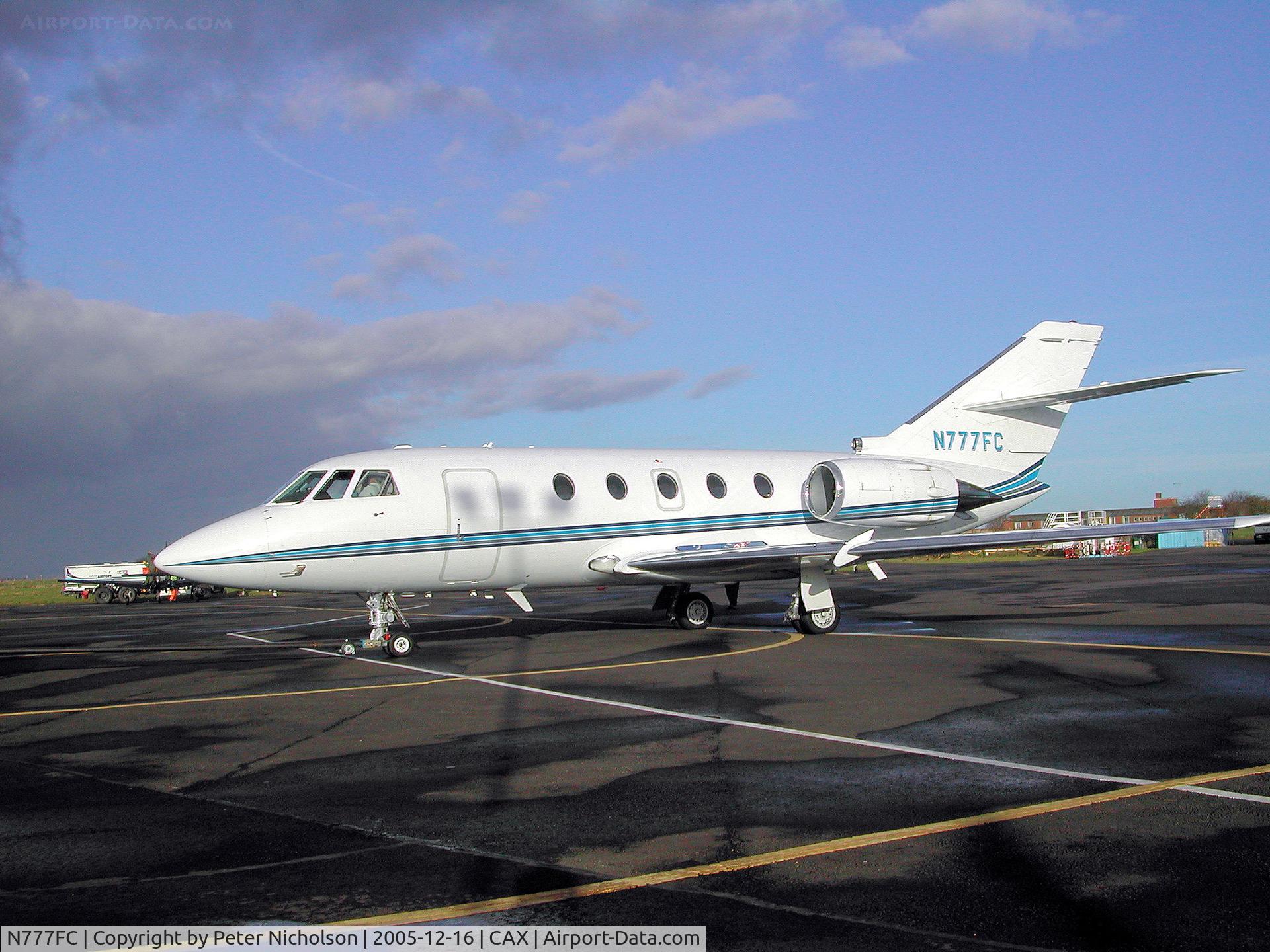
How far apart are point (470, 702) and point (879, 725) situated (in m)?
4.52

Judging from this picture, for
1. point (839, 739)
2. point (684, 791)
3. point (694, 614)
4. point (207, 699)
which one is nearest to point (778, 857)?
point (684, 791)

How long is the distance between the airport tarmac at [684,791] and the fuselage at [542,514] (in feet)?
5.26

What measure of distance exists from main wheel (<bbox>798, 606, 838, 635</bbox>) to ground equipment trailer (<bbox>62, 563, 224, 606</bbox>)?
34334 millimetres

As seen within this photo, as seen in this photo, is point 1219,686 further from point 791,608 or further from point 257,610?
point 257,610

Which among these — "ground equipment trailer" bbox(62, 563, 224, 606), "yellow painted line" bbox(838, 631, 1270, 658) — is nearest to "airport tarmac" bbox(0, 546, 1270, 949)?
"yellow painted line" bbox(838, 631, 1270, 658)

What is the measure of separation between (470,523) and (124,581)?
34.7 m

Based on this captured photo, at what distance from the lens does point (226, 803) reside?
7113 millimetres

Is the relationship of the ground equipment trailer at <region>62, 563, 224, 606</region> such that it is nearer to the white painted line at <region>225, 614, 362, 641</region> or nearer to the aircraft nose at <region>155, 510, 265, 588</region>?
the white painted line at <region>225, 614, 362, 641</region>

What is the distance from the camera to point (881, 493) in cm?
1973

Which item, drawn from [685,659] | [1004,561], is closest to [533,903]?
[685,659]

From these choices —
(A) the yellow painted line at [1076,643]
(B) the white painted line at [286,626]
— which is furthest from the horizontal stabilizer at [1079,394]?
(B) the white painted line at [286,626]

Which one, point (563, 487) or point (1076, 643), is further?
point (563, 487)

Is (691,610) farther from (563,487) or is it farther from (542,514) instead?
(542,514)

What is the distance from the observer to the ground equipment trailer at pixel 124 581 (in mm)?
45062
